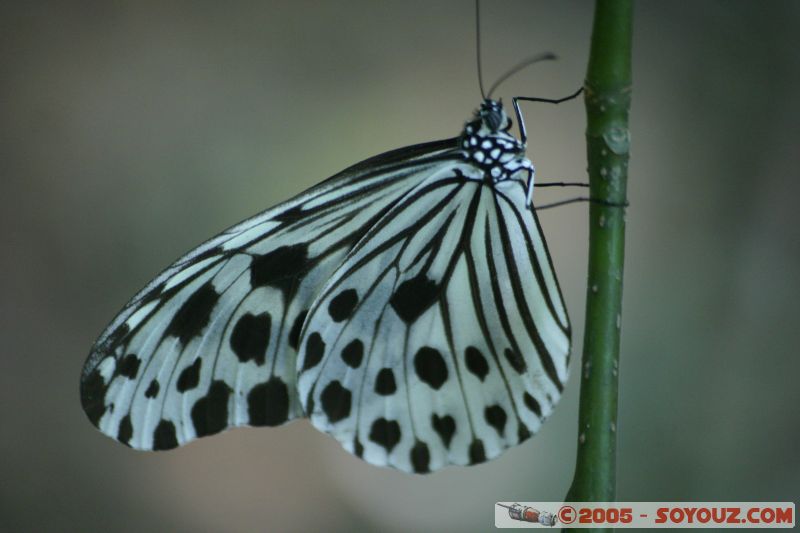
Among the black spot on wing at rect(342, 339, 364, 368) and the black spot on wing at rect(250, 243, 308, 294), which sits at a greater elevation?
the black spot on wing at rect(250, 243, 308, 294)

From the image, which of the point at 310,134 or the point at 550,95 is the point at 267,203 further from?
the point at 550,95

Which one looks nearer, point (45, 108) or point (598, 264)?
point (598, 264)

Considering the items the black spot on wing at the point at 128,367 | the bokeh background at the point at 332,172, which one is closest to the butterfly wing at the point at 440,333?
the black spot on wing at the point at 128,367

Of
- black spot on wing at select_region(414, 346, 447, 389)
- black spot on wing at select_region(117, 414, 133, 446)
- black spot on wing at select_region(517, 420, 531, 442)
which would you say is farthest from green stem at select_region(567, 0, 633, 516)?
black spot on wing at select_region(117, 414, 133, 446)

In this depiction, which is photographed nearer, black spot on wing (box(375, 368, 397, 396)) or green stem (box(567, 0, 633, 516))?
green stem (box(567, 0, 633, 516))

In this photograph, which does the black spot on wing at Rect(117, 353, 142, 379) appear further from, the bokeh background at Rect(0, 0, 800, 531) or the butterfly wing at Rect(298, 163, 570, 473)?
the bokeh background at Rect(0, 0, 800, 531)

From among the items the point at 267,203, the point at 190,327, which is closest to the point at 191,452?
the point at 267,203

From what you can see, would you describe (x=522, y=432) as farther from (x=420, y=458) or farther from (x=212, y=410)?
(x=212, y=410)
